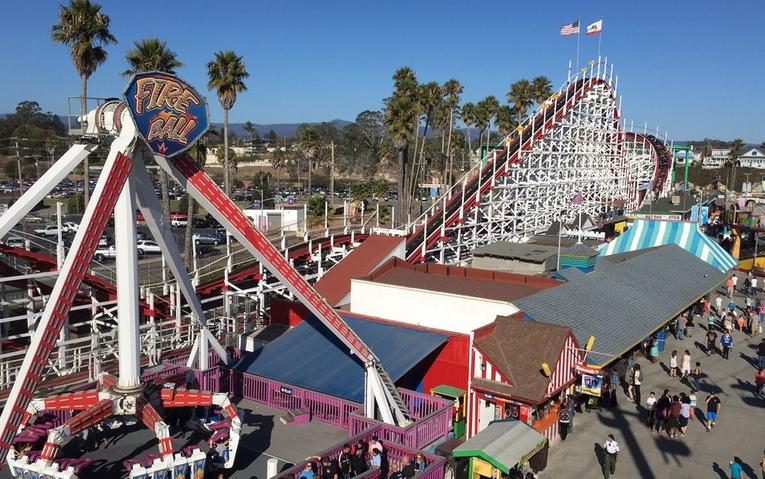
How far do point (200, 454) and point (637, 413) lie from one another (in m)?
11.3

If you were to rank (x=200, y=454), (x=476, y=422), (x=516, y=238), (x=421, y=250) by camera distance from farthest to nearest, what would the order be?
1. (x=516, y=238)
2. (x=421, y=250)
3. (x=476, y=422)
4. (x=200, y=454)

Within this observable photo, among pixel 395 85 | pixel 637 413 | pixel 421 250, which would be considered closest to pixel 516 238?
pixel 421 250

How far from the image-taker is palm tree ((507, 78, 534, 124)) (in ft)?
197

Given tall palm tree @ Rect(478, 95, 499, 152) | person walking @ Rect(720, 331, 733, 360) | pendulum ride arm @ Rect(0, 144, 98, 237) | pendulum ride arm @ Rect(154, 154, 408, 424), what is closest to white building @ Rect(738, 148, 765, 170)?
tall palm tree @ Rect(478, 95, 499, 152)

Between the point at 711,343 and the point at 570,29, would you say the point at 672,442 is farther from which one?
the point at 570,29

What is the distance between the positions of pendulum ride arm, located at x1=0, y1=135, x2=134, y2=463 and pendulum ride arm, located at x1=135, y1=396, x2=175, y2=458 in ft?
5.73

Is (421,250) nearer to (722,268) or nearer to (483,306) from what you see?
(483,306)

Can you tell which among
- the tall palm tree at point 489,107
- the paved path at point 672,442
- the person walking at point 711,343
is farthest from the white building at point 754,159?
the paved path at point 672,442

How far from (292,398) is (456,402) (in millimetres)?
3687

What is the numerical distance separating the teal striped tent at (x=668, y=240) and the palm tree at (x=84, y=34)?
78.1 feet

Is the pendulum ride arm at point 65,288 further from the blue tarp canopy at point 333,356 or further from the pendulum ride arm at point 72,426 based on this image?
the blue tarp canopy at point 333,356

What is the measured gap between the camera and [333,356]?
16000mm

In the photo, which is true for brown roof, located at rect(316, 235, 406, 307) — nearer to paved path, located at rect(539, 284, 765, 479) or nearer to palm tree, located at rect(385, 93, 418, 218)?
paved path, located at rect(539, 284, 765, 479)

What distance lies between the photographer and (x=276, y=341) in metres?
17.3
